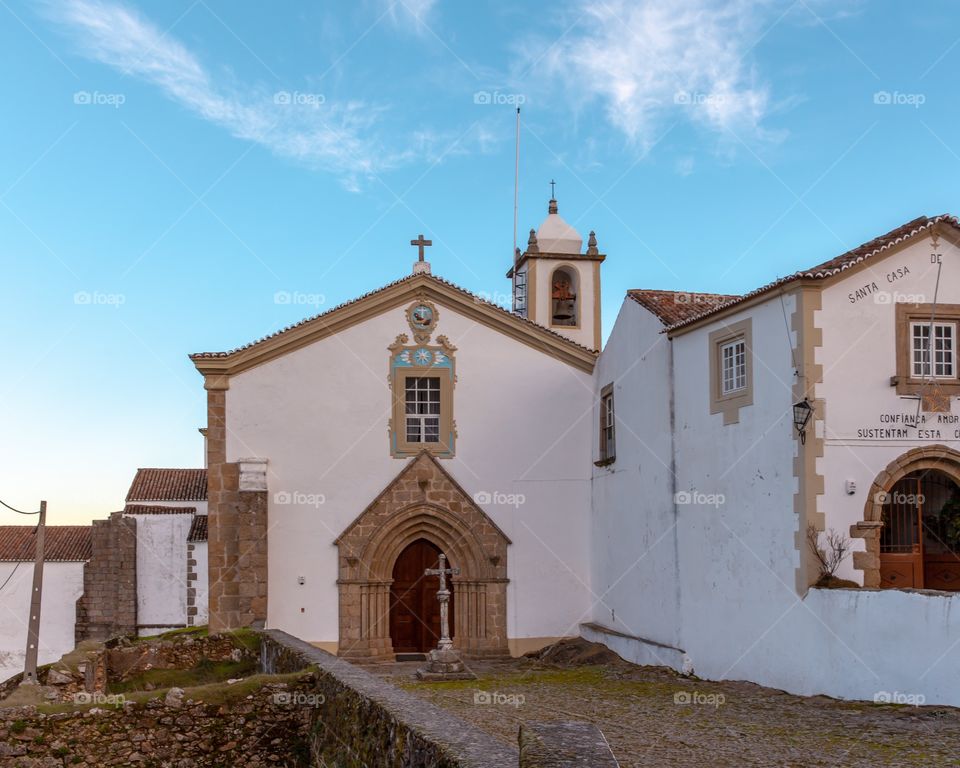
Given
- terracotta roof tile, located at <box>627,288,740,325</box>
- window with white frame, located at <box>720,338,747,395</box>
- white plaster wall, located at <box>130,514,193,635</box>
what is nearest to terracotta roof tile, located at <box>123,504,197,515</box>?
white plaster wall, located at <box>130,514,193,635</box>

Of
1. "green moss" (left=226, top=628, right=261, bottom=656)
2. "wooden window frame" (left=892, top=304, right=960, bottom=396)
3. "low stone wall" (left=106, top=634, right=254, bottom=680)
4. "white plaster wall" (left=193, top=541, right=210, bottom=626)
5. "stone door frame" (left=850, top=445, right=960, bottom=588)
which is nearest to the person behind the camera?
"stone door frame" (left=850, top=445, right=960, bottom=588)

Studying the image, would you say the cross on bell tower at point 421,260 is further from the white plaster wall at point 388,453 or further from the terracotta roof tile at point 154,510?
the terracotta roof tile at point 154,510

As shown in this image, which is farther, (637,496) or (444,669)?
(637,496)

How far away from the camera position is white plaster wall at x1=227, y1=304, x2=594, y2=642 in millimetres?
18391

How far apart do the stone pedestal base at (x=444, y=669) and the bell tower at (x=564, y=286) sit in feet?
28.4

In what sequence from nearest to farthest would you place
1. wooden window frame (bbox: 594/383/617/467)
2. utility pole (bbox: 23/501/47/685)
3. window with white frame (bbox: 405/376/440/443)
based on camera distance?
utility pole (bbox: 23/501/47/685), wooden window frame (bbox: 594/383/617/467), window with white frame (bbox: 405/376/440/443)

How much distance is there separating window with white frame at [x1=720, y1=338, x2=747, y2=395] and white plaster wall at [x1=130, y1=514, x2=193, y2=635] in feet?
58.0

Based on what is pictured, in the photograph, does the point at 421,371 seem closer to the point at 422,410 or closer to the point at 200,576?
the point at 422,410

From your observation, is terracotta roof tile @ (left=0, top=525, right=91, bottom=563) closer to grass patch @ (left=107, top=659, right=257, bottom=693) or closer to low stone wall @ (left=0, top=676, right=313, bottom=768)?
grass patch @ (left=107, top=659, right=257, bottom=693)

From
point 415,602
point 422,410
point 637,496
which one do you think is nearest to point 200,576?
point 415,602

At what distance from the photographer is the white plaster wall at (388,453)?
1839cm

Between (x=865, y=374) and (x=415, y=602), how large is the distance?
9587 millimetres

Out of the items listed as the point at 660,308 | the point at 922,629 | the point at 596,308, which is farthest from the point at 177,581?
the point at 922,629

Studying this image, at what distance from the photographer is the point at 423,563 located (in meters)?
19.4
